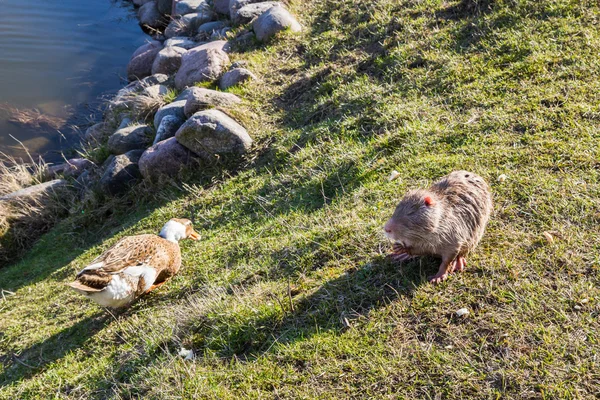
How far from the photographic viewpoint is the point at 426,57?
22.9 feet

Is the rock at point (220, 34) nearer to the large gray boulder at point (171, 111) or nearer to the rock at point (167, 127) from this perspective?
the large gray boulder at point (171, 111)

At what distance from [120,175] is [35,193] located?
1.56 metres

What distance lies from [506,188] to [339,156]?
2.01m

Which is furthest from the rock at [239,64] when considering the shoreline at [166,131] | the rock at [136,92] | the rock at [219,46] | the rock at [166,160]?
the rock at [166,160]

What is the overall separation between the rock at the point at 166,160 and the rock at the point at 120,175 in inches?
13.3

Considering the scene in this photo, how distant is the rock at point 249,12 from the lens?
10.4 meters

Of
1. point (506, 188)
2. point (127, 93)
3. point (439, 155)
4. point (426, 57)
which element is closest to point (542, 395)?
point (506, 188)

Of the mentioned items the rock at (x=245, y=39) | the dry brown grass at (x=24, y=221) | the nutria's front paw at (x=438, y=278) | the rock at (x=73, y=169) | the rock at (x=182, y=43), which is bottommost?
the dry brown grass at (x=24, y=221)

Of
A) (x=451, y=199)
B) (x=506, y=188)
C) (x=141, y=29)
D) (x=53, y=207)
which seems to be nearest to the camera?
(x=451, y=199)

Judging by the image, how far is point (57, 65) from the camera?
13.2 meters

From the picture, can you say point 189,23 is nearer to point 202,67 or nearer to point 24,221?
point 202,67

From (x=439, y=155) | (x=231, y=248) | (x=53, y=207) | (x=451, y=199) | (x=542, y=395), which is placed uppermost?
(x=451, y=199)

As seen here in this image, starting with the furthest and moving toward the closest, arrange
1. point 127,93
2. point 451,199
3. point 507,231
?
point 127,93 < point 507,231 < point 451,199

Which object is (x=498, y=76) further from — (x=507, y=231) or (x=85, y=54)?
(x=85, y=54)
